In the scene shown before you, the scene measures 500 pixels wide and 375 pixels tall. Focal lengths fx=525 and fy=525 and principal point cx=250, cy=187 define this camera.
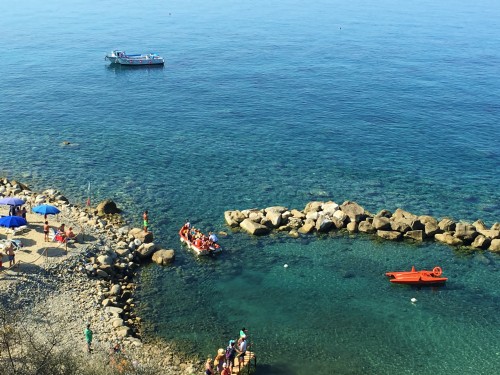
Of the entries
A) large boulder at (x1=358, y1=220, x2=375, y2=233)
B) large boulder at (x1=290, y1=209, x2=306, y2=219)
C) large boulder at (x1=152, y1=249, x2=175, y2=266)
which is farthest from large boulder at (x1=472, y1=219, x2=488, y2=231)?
large boulder at (x1=152, y1=249, x2=175, y2=266)

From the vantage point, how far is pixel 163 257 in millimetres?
44906

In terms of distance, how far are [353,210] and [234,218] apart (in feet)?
38.7

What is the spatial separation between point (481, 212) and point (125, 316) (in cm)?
3822

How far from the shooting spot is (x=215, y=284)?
141ft

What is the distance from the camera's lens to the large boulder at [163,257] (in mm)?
44875

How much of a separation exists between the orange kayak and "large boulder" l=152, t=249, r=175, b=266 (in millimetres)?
18700

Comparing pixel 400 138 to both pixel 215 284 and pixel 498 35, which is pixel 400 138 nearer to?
pixel 215 284

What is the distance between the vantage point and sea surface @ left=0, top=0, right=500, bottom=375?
3840 cm

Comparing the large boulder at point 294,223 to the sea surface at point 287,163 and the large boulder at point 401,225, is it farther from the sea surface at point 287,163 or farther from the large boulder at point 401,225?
the large boulder at point 401,225

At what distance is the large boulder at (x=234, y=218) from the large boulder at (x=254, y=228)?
82 cm

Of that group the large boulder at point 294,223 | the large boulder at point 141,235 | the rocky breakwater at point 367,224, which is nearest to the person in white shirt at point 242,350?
the large boulder at point 141,235

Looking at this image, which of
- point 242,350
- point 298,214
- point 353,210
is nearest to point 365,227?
point 353,210

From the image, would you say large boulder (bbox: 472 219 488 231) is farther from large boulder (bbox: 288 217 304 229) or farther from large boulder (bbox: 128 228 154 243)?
large boulder (bbox: 128 228 154 243)

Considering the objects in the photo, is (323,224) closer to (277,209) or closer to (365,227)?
(365,227)
